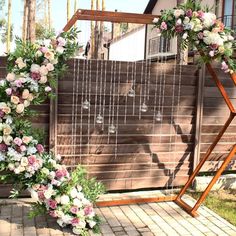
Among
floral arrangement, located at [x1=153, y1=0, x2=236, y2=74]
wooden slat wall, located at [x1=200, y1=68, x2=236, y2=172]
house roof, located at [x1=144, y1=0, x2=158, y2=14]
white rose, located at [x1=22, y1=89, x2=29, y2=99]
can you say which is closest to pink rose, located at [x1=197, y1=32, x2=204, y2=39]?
floral arrangement, located at [x1=153, y1=0, x2=236, y2=74]

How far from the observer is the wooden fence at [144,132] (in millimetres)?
5477

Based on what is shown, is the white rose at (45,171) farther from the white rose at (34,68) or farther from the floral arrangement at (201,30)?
the floral arrangement at (201,30)

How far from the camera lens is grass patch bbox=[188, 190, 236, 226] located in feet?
17.0

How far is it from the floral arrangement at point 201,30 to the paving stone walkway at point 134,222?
6.37ft

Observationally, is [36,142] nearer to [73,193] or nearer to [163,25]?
[73,193]

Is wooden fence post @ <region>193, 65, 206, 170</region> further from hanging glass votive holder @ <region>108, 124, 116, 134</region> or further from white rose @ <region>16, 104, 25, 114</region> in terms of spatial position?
white rose @ <region>16, 104, 25, 114</region>

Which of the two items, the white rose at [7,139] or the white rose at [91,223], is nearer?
the white rose at [7,139]

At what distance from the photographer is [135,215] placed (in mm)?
5113

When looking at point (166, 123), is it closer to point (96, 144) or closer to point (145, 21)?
point (96, 144)

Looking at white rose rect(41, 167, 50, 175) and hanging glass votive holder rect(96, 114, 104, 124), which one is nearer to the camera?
white rose rect(41, 167, 50, 175)

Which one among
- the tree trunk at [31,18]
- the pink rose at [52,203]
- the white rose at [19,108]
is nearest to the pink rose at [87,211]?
the pink rose at [52,203]

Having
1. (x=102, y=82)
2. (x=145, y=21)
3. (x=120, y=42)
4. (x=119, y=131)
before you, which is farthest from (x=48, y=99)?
(x=120, y=42)

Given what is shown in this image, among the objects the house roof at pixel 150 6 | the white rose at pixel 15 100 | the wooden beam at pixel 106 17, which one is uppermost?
the house roof at pixel 150 6

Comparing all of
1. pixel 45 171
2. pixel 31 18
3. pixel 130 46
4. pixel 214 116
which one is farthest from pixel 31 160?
pixel 130 46
